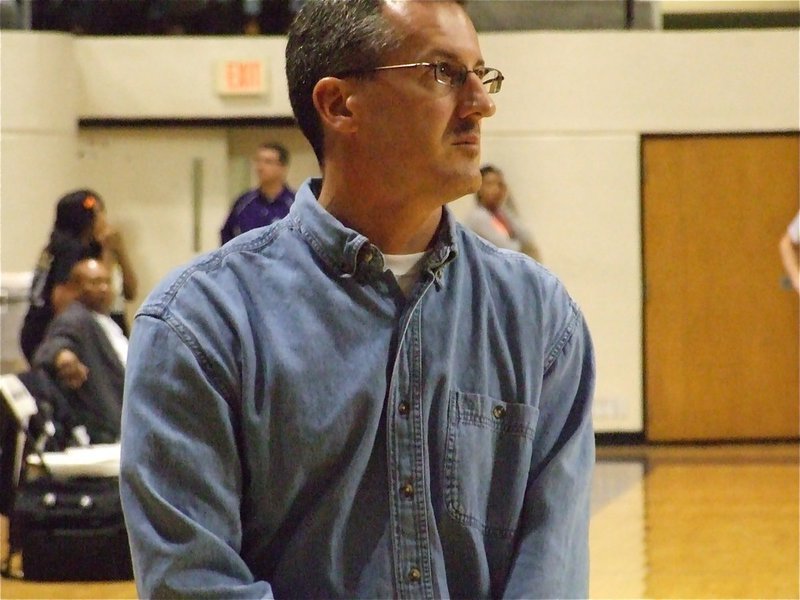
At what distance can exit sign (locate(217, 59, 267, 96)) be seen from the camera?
9086 mm

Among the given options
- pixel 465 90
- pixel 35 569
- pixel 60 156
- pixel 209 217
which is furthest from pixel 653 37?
pixel 465 90

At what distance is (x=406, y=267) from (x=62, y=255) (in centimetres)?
521

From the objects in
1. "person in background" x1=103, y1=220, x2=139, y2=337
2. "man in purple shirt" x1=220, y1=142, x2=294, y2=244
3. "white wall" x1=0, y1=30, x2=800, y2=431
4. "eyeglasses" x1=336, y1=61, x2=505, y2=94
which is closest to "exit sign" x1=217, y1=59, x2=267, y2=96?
"white wall" x1=0, y1=30, x2=800, y2=431

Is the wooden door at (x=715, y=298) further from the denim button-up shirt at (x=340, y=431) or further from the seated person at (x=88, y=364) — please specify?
the denim button-up shirt at (x=340, y=431)

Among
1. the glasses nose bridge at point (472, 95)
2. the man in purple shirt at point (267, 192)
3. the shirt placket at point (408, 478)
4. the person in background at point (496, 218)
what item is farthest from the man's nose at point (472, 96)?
the person in background at point (496, 218)

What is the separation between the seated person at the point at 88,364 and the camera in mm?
5711

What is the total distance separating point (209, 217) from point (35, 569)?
438 cm

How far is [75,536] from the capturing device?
5410 millimetres

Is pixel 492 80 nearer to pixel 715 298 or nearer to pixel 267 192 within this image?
pixel 267 192

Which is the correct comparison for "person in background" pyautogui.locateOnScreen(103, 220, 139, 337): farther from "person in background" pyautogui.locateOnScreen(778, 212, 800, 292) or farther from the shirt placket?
the shirt placket

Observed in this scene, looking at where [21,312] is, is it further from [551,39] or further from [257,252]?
[257,252]

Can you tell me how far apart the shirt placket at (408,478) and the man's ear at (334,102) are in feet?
0.91

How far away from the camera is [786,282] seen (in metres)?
7.90

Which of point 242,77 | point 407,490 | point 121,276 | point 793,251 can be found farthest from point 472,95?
point 242,77
